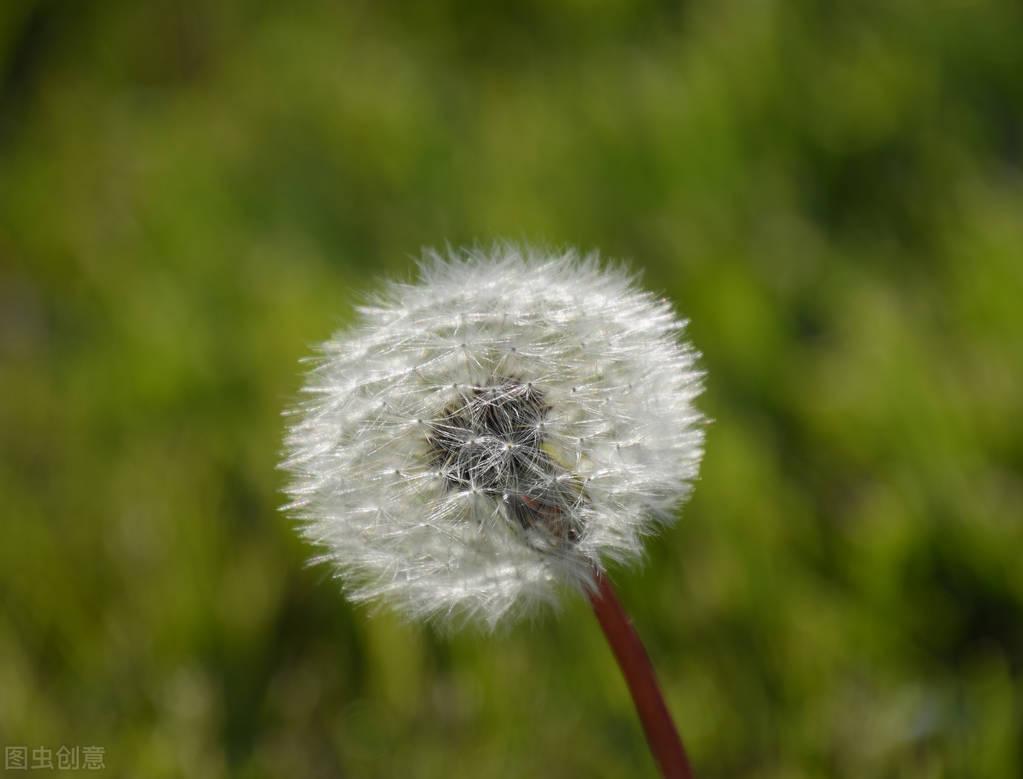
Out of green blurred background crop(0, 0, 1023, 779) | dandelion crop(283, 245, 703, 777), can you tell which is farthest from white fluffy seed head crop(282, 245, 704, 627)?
green blurred background crop(0, 0, 1023, 779)

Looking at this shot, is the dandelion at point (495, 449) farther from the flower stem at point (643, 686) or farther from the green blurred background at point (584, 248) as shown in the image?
the green blurred background at point (584, 248)

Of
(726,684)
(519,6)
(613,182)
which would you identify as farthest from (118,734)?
(519,6)

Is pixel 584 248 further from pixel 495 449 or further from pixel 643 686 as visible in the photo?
pixel 643 686

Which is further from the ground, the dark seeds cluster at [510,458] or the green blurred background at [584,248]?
the green blurred background at [584,248]

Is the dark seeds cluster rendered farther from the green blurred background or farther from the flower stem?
the green blurred background

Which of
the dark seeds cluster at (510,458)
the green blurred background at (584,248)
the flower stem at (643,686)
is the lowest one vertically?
the flower stem at (643,686)

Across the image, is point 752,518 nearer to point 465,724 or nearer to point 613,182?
point 465,724

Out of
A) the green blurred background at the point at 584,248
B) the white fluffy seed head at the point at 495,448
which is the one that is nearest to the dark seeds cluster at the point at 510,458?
the white fluffy seed head at the point at 495,448
